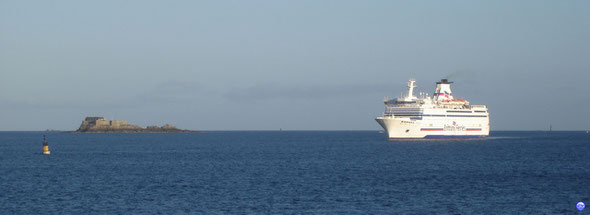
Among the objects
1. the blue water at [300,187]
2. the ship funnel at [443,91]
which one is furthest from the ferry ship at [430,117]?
the blue water at [300,187]

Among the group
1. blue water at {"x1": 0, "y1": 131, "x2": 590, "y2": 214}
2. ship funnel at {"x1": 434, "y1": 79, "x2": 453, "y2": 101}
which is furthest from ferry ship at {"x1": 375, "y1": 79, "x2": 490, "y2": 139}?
blue water at {"x1": 0, "y1": 131, "x2": 590, "y2": 214}

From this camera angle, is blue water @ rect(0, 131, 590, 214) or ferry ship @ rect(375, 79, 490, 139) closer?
blue water @ rect(0, 131, 590, 214)

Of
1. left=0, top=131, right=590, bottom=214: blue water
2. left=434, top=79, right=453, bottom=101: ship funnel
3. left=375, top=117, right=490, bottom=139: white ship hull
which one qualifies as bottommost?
left=0, top=131, right=590, bottom=214: blue water

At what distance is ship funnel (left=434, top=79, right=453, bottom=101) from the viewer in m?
142

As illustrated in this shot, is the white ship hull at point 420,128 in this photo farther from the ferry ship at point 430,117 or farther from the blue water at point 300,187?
the blue water at point 300,187

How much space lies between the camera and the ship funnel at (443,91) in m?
142

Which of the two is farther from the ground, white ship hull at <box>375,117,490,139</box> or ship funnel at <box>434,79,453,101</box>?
ship funnel at <box>434,79,453,101</box>

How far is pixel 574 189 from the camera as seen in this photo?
4925cm

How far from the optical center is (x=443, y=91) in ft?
468

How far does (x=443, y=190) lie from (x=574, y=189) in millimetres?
8874

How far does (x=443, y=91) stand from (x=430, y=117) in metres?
14.7

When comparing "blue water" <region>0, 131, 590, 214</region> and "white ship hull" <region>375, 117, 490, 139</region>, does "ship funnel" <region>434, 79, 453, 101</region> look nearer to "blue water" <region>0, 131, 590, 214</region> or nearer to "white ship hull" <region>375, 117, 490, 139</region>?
"white ship hull" <region>375, 117, 490, 139</region>

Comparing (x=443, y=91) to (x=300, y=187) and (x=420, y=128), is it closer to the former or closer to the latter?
(x=420, y=128)

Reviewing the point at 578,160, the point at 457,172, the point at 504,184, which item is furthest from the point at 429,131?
the point at 504,184
